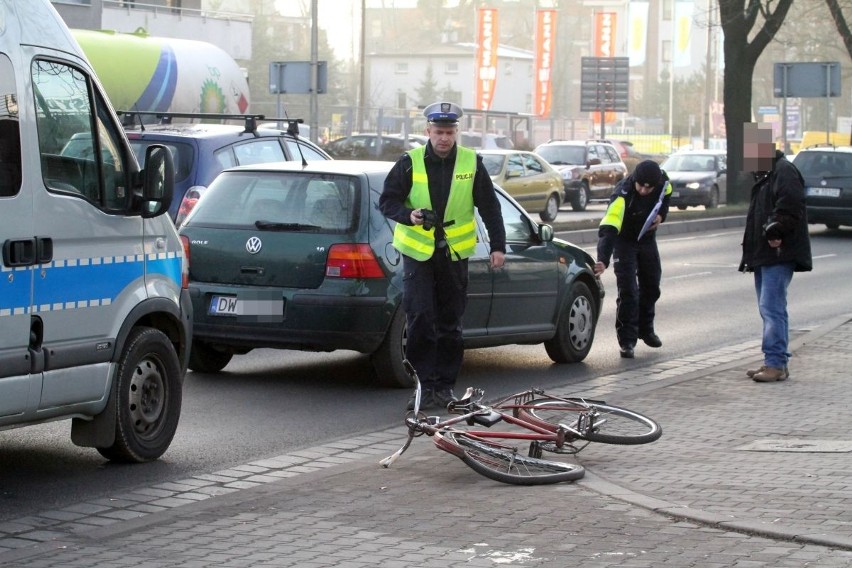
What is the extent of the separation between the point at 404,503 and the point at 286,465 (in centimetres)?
120

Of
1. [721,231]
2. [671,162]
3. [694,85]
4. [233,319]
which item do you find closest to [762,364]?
[233,319]

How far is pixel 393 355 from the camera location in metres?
10.5

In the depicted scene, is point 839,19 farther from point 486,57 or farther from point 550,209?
point 486,57

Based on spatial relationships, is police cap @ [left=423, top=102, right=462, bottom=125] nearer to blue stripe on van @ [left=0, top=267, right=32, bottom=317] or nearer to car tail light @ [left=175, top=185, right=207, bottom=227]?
blue stripe on van @ [left=0, top=267, right=32, bottom=317]

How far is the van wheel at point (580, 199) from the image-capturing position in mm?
37750

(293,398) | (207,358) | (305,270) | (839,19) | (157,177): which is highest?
(839,19)

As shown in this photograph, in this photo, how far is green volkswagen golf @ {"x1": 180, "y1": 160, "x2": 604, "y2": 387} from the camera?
10328mm

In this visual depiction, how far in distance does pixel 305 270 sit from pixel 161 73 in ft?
61.8

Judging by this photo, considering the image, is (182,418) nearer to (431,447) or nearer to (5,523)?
(431,447)

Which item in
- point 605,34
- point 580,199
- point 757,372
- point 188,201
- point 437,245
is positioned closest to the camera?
point 437,245

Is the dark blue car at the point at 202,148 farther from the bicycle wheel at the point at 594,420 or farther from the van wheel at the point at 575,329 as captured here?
the bicycle wheel at the point at 594,420

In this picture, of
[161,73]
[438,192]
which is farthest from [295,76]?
[438,192]

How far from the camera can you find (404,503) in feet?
22.8

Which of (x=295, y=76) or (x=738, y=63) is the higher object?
(x=738, y=63)
